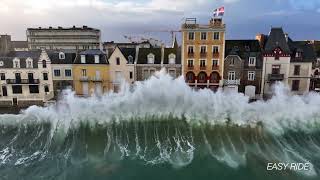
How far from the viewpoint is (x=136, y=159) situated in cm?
2991

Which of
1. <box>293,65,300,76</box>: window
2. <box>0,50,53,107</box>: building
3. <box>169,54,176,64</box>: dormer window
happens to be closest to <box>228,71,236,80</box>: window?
<box>169,54,176,64</box>: dormer window

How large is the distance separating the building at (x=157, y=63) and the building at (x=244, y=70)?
30.5ft

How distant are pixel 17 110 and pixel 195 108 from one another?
3140 centimetres

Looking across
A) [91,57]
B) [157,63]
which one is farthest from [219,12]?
[91,57]

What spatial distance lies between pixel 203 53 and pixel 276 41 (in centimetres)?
1373

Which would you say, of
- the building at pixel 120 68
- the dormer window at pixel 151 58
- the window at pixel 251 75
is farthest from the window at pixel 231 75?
the building at pixel 120 68

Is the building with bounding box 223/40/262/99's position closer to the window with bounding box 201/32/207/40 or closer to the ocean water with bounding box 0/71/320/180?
the window with bounding box 201/32/207/40

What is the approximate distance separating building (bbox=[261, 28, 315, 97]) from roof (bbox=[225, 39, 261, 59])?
1.85m

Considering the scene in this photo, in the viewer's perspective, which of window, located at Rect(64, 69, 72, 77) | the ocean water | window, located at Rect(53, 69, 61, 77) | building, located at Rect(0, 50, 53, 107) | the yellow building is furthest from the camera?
window, located at Rect(64, 69, 72, 77)

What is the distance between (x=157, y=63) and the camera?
53406mm

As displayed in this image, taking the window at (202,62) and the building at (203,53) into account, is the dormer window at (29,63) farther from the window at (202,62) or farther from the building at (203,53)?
the window at (202,62)

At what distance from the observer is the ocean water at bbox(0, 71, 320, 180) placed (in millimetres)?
A: 27859

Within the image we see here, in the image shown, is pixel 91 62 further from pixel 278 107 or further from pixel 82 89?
pixel 278 107

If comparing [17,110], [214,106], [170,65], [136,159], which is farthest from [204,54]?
[17,110]
